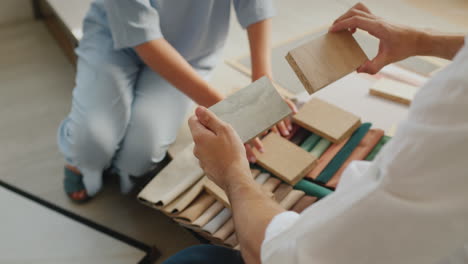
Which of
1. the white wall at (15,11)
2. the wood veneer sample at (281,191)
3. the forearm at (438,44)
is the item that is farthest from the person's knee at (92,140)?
the white wall at (15,11)

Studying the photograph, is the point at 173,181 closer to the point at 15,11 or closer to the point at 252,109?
the point at 252,109

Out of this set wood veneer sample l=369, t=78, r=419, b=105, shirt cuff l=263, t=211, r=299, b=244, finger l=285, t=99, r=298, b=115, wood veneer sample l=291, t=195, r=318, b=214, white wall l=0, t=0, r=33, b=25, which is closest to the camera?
shirt cuff l=263, t=211, r=299, b=244

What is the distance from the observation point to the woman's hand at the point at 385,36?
0.87 metres

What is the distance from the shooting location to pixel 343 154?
3.94 ft

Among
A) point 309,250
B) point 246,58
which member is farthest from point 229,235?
point 246,58

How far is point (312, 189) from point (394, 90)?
0.52 meters

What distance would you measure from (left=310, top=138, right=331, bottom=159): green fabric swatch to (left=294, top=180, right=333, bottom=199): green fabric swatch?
10 cm

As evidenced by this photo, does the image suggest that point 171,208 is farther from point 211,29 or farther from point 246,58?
point 246,58

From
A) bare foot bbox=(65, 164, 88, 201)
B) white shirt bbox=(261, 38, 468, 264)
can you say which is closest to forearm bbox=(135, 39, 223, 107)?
bare foot bbox=(65, 164, 88, 201)

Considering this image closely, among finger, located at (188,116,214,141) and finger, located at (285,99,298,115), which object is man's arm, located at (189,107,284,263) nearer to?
finger, located at (188,116,214,141)

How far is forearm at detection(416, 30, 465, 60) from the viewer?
→ 2.82 feet

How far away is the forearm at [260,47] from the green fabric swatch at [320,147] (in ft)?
0.86

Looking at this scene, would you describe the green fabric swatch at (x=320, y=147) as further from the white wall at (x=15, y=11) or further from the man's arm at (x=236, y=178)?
the white wall at (x=15, y=11)

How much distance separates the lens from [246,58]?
1783 mm
